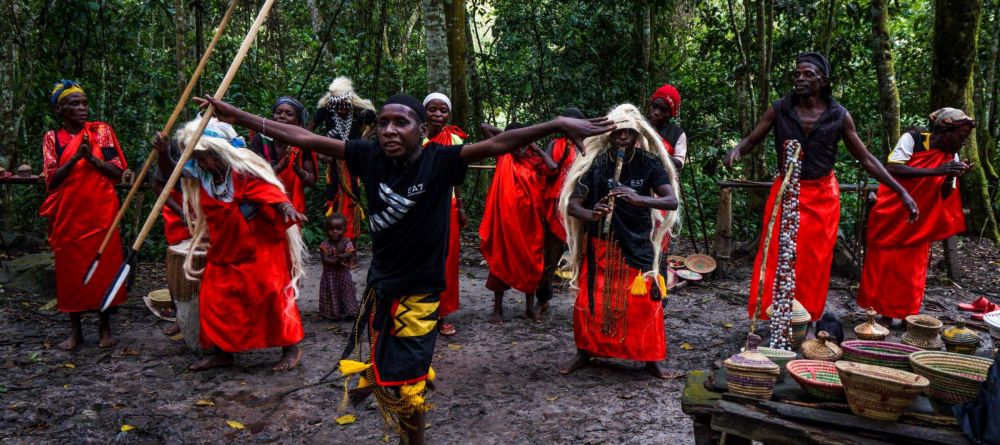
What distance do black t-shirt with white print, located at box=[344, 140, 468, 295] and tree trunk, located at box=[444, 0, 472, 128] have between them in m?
6.16

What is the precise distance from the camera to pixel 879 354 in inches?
132

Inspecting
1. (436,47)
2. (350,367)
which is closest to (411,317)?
(350,367)

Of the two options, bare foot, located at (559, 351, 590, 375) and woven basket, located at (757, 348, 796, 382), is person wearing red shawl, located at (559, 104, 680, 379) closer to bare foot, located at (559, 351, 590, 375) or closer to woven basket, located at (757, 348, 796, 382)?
bare foot, located at (559, 351, 590, 375)

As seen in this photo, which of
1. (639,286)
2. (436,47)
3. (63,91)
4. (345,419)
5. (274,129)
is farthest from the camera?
(436,47)

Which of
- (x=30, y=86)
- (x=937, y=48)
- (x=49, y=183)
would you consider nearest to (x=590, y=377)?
(x=49, y=183)

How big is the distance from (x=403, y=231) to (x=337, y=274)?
10.8 ft

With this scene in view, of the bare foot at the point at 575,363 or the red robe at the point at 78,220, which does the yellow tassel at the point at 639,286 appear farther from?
the red robe at the point at 78,220

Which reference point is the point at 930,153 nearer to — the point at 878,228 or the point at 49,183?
the point at 878,228

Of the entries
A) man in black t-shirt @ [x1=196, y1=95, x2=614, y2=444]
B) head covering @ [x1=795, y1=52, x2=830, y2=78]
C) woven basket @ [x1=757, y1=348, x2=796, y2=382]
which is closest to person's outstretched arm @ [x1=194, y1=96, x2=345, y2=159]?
man in black t-shirt @ [x1=196, y1=95, x2=614, y2=444]

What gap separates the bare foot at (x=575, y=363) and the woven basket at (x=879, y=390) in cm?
240

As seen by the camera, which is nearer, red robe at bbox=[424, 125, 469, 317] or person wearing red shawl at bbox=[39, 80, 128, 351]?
person wearing red shawl at bbox=[39, 80, 128, 351]

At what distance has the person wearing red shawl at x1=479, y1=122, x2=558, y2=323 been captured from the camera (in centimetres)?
639

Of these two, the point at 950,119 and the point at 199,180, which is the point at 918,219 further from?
the point at 199,180

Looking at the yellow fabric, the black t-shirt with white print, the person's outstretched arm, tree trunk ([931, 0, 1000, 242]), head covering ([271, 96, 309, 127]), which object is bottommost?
the yellow fabric
